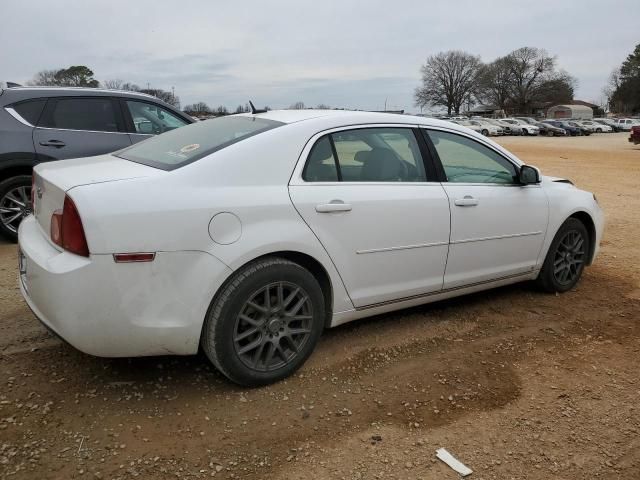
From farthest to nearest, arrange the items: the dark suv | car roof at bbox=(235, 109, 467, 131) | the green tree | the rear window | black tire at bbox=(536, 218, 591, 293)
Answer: the green tree < the dark suv < black tire at bbox=(536, 218, 591, 293) < car roof at bbox=(235, 109, 467, 131) < the rear window

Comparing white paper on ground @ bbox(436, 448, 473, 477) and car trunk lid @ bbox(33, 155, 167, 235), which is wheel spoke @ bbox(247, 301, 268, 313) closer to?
car trunk lid @ bbox(33, 155, 167, 235)

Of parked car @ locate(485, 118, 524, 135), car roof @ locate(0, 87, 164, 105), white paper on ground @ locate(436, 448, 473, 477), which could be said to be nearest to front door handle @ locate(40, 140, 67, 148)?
car roof @ locate(0, 87, 164, 105)

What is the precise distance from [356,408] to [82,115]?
16.4 ft

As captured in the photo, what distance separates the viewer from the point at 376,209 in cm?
339

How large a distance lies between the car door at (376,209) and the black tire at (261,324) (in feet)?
0.94

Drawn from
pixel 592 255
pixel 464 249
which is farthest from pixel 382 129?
pixel 592 255

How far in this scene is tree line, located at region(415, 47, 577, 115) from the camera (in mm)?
92000

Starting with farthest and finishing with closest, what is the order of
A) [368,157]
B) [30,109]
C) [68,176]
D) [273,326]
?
[30,109] → [368,157] → [273,326] → [68,176]

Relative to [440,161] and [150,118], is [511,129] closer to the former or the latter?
[150,118]

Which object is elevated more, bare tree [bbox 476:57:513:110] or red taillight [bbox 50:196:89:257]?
bare tree [bbox 476:57:513:110]

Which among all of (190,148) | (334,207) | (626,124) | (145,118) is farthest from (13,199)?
(626,124)

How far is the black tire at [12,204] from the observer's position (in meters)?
5.86

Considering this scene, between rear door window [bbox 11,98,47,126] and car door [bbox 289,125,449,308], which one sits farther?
rear door window [bbox 11,98,47,126]

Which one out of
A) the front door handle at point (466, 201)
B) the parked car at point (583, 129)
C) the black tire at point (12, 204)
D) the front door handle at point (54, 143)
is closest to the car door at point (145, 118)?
the front door handle at point (54, 143)
